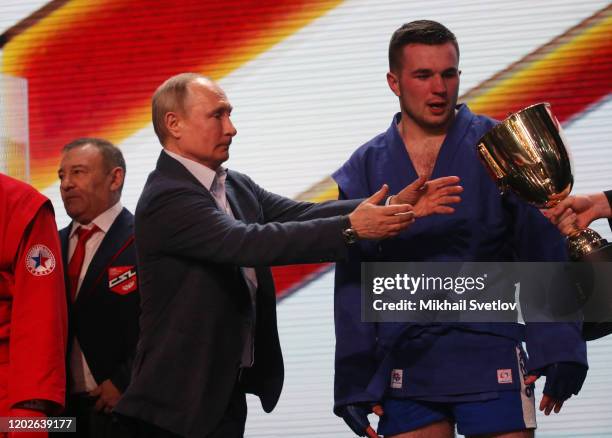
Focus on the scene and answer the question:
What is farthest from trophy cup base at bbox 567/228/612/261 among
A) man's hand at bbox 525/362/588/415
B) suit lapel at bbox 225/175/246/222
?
suit lapel at bbox 225/175/246/222

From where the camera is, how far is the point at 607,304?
223 centimetres

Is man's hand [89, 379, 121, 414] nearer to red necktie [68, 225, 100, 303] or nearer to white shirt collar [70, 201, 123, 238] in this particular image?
red necktie [68, 225, 100, 303]

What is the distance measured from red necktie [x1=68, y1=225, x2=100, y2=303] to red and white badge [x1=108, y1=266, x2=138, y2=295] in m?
0.13

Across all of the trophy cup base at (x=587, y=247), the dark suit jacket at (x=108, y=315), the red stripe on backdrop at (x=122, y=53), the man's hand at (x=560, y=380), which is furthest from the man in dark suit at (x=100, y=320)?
the trophy cup base at (x=587, y=247)

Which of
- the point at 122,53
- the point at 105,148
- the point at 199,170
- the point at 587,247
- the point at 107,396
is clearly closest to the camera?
the point at 587,247

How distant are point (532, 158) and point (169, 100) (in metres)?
0.86

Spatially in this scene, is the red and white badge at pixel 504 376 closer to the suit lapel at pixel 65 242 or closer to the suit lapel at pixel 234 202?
the suit lapel at pixel 234 202

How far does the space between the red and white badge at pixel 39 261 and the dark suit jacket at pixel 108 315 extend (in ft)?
2.14

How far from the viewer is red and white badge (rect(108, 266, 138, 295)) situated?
2.85 meters

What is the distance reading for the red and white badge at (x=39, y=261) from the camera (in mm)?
2176

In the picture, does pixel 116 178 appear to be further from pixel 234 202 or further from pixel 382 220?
pixel 382 220

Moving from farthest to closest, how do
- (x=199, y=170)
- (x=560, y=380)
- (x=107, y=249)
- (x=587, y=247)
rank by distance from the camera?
(x=107, y=249), (x=199, y=170), (x=560, y=380), (x=587, y=247)

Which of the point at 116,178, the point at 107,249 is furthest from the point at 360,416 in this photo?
the point at 116,178

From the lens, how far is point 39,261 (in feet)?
7.16
